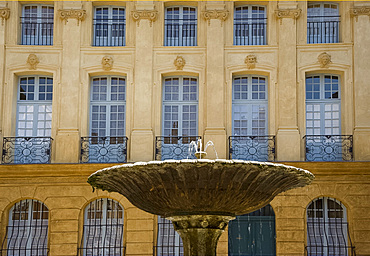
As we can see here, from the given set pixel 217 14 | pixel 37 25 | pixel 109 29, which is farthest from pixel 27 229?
pixel 217 14

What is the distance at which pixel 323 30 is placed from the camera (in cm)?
2028

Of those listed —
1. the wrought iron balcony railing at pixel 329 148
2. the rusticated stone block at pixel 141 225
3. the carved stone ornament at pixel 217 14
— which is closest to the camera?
the rusticated stone block at pixel 141 225

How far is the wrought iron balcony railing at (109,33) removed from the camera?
67.0 feet

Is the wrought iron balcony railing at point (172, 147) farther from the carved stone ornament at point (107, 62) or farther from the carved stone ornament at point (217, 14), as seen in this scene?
the carved stone ornament at point (217, 14)

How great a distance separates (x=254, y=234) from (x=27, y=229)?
19.1 feet

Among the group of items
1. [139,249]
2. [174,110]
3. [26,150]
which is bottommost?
[139,249]

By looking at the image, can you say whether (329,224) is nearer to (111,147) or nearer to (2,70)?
(111,147)

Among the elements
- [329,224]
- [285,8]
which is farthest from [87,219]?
[285,8]

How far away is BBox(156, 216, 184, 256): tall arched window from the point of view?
18859 mm

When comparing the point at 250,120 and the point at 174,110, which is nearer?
the point at 250,120

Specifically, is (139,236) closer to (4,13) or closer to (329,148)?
(329,148)

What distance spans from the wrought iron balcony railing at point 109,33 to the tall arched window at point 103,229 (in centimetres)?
429

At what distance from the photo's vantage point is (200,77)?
19938 mm

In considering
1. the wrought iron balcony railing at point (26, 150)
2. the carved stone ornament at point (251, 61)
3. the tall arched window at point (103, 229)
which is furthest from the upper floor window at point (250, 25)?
the wrought iron balcony railing at point (26, 150)
